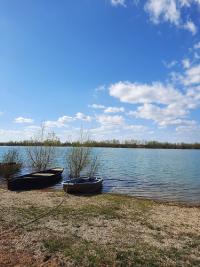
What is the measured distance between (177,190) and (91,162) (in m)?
8.52

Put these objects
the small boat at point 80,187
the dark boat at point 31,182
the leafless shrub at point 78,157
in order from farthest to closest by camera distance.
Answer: the leafless shrub at point 78,157
the dark boat at point 31,182
the small boat at point 80,187

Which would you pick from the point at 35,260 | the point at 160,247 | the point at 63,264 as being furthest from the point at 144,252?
the point at 35,260

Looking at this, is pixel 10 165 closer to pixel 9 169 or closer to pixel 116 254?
pixel 9 169

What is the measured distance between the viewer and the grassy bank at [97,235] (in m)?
6.97

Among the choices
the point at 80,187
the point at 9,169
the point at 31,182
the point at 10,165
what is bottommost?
the point at 31,182

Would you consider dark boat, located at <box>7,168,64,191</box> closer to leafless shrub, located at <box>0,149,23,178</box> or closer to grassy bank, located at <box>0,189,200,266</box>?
grassy bank, located at <box>0,189,200,266</box>

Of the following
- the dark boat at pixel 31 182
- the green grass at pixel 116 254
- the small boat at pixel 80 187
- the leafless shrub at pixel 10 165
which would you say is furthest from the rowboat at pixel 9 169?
the green grass at pixel 116 254

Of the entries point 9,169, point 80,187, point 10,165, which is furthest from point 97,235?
point 10,165

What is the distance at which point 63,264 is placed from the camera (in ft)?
21.8

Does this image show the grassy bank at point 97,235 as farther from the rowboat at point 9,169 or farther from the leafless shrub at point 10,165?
the leafless shrub at point 10,165

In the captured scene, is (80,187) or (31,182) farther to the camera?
(31,182)

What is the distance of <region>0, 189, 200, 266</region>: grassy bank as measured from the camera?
22.9ft

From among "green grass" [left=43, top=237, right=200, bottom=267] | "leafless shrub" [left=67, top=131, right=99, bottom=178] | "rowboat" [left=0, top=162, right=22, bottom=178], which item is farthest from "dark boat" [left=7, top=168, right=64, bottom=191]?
"green grass" [left=43, top=237, right=200, bottom=267]

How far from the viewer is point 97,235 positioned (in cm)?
877
